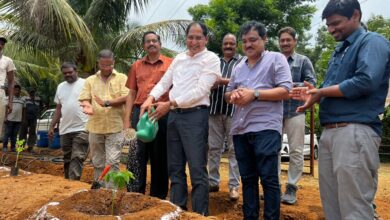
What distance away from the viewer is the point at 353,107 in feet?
8.82

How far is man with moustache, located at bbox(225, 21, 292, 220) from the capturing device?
10.9ft

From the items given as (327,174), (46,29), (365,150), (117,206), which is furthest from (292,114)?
(46,29)

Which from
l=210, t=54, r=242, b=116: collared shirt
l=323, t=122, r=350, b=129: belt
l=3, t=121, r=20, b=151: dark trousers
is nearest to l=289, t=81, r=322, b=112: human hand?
l=323, t=122, r=350, b=129: belt

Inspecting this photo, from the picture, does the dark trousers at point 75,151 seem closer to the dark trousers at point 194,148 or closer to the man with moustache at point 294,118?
the dark trousers at point 194,148

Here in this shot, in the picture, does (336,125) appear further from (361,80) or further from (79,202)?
(79,202)

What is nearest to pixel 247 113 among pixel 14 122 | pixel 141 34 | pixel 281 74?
pixel 281 74

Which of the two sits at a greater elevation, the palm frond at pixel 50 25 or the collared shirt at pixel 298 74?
the palm frond at pixel 50 25

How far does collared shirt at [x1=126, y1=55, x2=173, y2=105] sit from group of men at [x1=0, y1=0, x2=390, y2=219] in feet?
0.04

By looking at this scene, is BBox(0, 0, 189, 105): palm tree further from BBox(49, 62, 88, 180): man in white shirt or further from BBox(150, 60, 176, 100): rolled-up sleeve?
BBox(150, 60, 176, 100): rolled-up sleeve

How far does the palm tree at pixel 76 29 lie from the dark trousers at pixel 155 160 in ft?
16.0

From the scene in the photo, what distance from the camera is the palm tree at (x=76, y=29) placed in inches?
333

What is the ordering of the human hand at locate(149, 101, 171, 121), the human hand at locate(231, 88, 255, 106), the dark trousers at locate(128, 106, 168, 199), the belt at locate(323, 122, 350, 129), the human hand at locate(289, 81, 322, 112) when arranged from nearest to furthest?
the belt at locate(323, 122, 350, 129) → the human hand at locate(289, 81, 322, 112) → the human hand at locate(231, 88, 255, 106) → the human hand at locate(149, 101, 171, 121) → the dark trousers at locate(128, 106, 168, 199)

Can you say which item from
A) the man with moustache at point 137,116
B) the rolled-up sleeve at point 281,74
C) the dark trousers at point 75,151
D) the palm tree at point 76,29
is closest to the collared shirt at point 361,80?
the rolled-up sleeve at point 281,74

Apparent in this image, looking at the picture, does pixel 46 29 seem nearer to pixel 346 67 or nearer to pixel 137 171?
pixel 137 171
